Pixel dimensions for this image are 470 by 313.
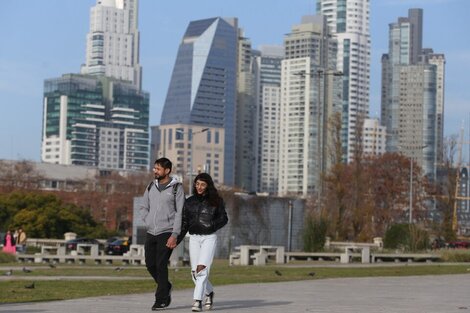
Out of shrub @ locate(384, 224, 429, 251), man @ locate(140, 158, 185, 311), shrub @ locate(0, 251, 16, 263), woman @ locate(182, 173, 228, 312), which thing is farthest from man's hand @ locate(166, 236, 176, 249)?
shrub @ locate(384, 224, 429, 251)

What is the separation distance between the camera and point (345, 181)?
247 feet

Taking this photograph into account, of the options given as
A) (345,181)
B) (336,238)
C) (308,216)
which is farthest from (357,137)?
Answer: (308,216)

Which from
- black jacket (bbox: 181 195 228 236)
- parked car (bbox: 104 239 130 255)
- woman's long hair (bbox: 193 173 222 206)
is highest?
woman's long hair (bbox: 193 173 222 206)

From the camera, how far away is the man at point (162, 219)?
14797 mm

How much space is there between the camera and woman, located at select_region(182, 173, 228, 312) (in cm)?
1483

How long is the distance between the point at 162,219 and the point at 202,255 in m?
0.62

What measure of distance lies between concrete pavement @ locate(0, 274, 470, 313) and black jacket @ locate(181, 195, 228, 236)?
933 millimetres

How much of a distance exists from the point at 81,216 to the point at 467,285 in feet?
219

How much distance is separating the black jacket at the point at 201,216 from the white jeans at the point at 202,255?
0.08 m

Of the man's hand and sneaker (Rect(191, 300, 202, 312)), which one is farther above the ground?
the man's hand

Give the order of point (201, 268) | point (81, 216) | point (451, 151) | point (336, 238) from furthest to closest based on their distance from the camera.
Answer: point (451, 151) < point (81, 216) < point (336, 238) < point (201, 268)

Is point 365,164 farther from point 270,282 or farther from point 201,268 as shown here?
point 201,268

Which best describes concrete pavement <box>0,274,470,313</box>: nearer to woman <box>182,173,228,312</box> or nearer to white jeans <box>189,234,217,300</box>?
white jeans <box>189,234,217,300</box>

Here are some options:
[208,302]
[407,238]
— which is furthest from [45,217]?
[208,302]
